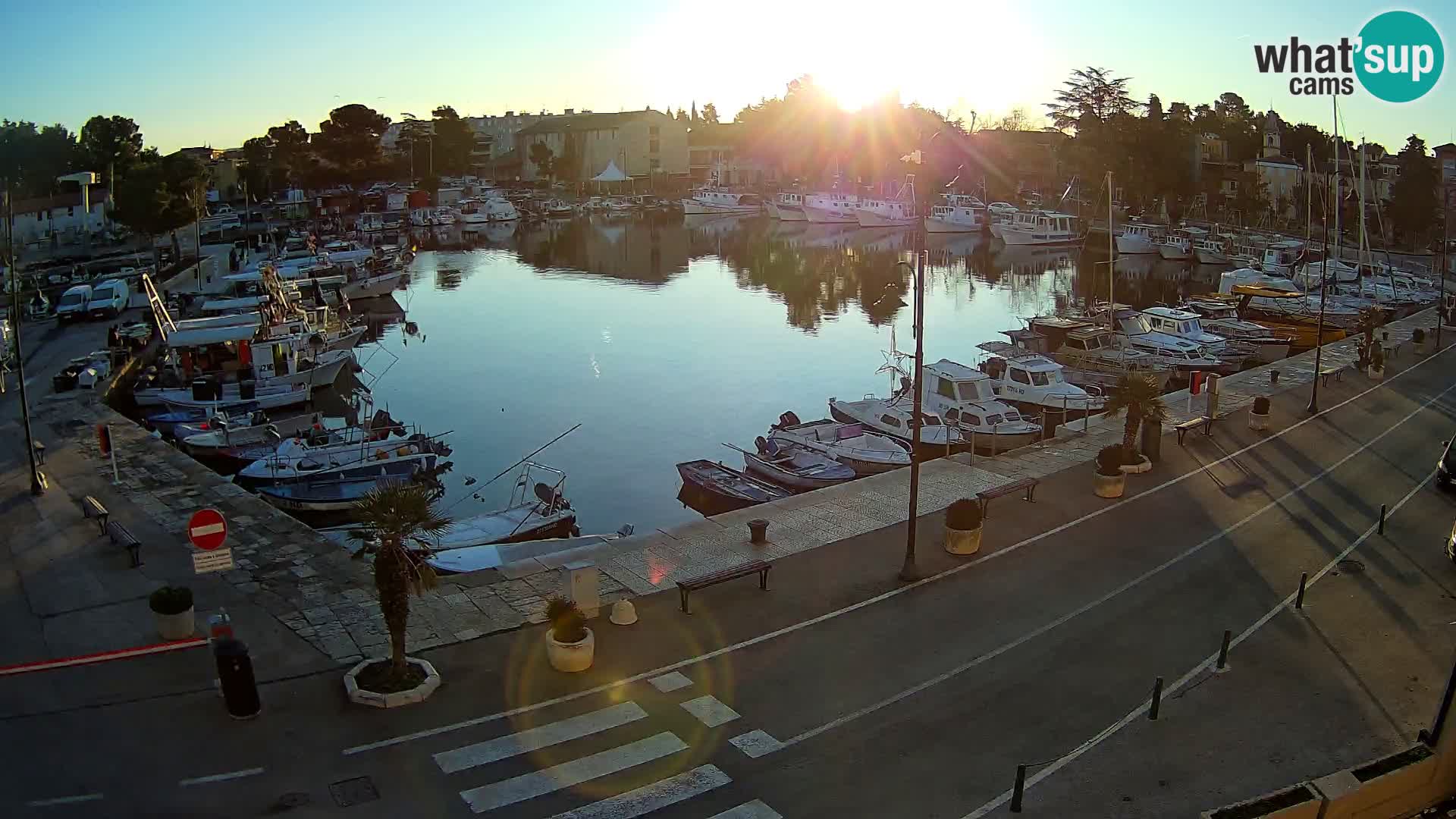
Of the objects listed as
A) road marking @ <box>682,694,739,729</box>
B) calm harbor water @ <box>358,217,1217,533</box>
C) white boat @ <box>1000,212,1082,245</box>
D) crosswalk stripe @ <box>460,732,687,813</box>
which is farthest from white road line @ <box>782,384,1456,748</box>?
white boat @ <box>1000,212,1082,245</box>

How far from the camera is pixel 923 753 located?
13.1 m

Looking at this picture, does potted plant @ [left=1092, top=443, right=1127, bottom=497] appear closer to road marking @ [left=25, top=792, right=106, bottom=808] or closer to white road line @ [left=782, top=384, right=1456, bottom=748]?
white road line @ [left=782, top=384, right=1456, bottom=748]

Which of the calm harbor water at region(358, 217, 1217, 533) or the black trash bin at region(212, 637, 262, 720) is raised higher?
the calm harbor water at region(358, 217, 1217, 533)

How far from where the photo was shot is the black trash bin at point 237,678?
13562 millimetres

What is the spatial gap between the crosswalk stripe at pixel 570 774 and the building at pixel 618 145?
153 metres

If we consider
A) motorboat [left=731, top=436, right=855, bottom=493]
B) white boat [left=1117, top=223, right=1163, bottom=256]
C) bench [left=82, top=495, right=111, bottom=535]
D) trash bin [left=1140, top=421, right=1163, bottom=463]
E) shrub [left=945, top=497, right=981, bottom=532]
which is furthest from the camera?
white boat [left=1117, top=223, right=1163, bottom=256]

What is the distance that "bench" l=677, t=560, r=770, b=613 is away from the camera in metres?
17.4

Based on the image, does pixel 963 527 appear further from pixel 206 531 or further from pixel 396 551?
pixel 206 531

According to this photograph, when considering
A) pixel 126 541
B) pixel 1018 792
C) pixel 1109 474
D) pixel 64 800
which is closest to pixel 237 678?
pixel 64 800

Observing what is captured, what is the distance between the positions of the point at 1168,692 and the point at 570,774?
826cm

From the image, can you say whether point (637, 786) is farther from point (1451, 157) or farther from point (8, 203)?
point (1451, 157)

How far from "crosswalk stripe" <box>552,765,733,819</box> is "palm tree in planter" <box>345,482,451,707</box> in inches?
143

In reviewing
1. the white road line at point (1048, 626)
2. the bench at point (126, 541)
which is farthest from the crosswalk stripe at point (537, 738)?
the bench at point (126, 541)

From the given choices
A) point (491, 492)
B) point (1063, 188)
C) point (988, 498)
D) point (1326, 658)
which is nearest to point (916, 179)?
point (988, 498)
